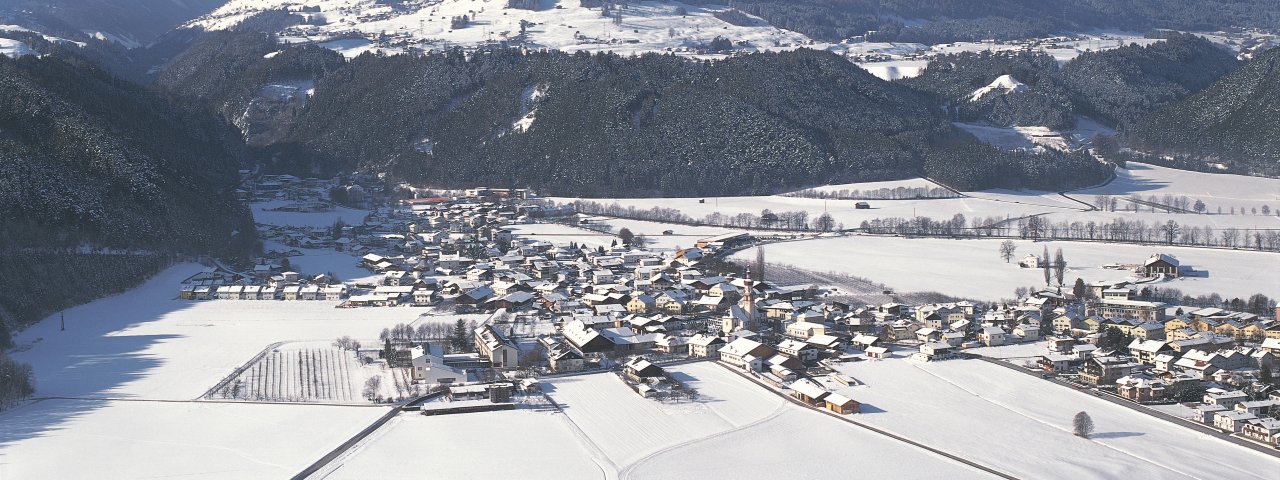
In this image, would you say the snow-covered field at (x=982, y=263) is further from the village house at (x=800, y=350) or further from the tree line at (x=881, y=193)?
the tree line at (x=881, y=193)

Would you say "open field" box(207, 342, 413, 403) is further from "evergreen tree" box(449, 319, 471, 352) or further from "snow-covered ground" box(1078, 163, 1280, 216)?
"snow-covered ground" box(1078, 163, 1280, 216)

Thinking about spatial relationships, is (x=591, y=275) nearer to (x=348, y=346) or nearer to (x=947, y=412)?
(x=348, y=346)

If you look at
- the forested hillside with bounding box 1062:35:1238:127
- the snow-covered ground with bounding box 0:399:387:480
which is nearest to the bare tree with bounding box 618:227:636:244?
the snow-covered ground with bounding box 0:399:387:480

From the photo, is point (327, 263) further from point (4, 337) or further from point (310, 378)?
point (310, 378)

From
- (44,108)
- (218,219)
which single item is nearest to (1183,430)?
(218,219)

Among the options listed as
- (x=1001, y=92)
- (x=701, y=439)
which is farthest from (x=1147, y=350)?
(x=1001, y=92)

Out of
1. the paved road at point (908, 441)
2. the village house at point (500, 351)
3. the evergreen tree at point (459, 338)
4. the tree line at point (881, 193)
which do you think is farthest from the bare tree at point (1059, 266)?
the tree line at point (881, 193)

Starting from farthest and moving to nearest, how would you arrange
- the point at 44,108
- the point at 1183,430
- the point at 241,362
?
the point at 44,108
the point at 241,362
the point at 1183,430
